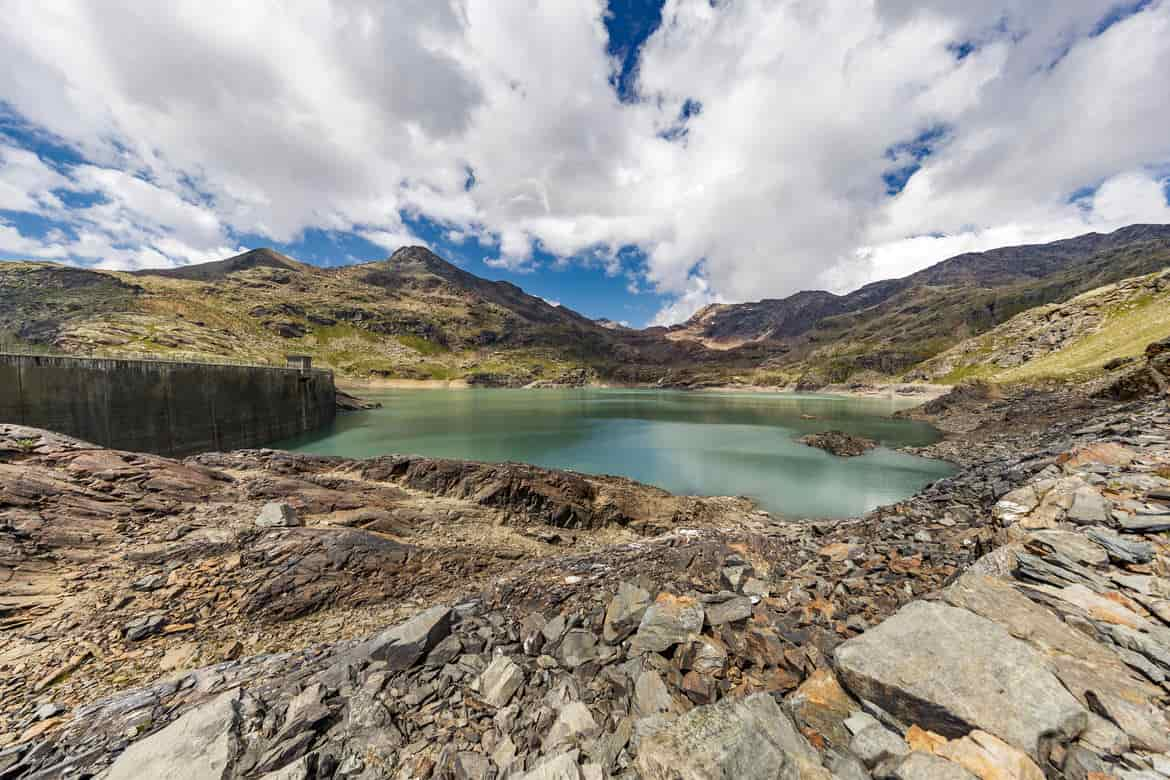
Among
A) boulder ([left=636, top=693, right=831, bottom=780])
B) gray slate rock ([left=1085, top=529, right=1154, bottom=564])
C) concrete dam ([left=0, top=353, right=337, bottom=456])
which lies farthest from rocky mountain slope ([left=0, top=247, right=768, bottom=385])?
gray slate rock ([left=1085, top=529, right=1154, bottom=564])

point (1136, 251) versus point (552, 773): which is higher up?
point (1136, 251)

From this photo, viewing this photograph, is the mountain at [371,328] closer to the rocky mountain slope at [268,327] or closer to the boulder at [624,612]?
the rocky mountain slope at [268,327]

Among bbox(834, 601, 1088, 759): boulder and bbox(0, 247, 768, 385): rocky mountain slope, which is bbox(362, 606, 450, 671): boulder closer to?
bbox(834, 601, 1088, 759): boulder

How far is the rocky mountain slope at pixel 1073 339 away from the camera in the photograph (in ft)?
142

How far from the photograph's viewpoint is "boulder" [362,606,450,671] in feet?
16.5

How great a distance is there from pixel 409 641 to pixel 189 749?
2.14 meters

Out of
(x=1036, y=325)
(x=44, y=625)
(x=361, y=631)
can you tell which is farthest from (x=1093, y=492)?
(x=1036, y=325)

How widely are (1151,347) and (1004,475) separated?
33.4m

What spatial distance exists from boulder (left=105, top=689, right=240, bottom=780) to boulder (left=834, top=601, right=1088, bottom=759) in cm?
644

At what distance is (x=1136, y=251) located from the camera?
174 meters

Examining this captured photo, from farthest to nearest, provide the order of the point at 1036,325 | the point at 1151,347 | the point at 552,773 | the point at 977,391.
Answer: the point at 1036,325 < the point at 977,391 < the point at 1151,347 < the point at 552,773

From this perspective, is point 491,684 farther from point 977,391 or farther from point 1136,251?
point 1136,251

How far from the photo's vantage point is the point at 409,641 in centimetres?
526

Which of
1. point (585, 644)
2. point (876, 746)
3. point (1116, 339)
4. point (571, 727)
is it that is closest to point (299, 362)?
point (585, 644)
